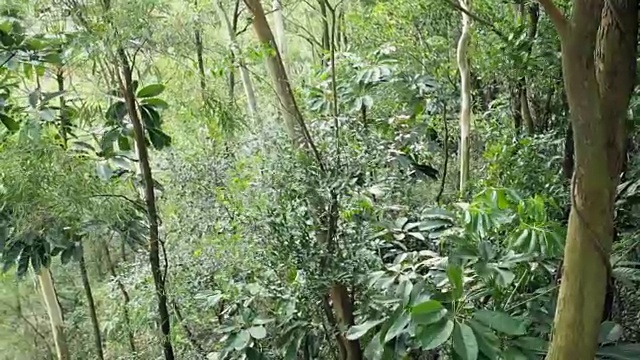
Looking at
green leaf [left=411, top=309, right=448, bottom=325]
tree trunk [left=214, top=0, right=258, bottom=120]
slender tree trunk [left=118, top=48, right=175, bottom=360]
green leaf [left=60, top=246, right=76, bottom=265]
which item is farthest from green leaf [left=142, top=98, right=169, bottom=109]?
green leaf [left=411, top=309, right=448, bottom=325]

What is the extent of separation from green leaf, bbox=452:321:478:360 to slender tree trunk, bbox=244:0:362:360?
0.49 meters

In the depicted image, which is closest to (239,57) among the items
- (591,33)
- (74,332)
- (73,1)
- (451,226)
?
(73,1)

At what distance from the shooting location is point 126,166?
2188 millimetres

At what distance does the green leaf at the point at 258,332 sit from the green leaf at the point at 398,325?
0.46 metres

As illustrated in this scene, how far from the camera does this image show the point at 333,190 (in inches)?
62.7

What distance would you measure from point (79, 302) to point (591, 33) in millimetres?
3984

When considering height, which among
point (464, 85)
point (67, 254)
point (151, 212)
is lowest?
point (67, 254)

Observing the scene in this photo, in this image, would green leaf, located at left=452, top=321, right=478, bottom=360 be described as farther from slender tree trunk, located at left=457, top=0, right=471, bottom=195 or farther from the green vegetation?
slender tree trunk, located at left=457, top=0, right=471, bottom=195

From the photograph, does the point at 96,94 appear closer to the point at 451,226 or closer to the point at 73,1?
the point at 73,1

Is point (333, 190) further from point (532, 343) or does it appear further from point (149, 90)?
point (149, 90)

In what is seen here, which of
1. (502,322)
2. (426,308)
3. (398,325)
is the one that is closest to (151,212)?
(398,325)

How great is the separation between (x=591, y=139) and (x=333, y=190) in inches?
30.7

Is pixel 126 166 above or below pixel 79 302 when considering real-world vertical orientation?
above

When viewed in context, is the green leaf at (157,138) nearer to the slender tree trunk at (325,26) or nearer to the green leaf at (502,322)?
the slender tree trunk at (325,26)
